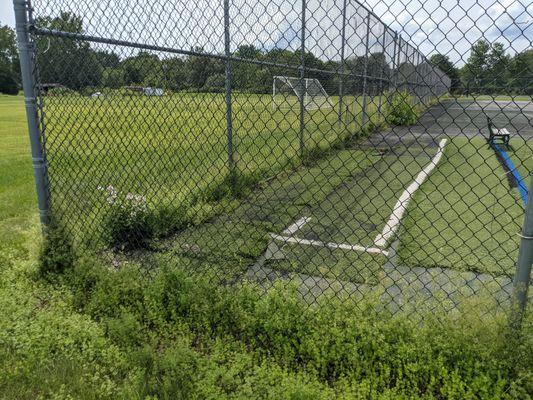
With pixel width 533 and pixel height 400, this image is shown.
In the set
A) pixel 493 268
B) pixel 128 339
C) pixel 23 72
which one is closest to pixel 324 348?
pixel 128 339

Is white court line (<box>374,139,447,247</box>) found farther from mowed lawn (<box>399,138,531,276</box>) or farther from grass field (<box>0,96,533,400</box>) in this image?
grass field (<box>0,96,533,400</box>)

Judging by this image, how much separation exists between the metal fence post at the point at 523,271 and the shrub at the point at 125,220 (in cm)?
319

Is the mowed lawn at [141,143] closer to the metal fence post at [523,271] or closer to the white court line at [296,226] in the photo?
the white court line at [296,226]

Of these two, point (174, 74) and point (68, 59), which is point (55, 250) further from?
point (174, 74)

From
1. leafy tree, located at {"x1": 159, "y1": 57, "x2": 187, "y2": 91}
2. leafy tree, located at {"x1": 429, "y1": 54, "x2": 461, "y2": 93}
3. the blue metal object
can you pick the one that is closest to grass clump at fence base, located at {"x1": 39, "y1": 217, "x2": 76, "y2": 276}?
leafy tree, located at {"x1": 159, "y1": 57, "x2": 187, "y2": 91}

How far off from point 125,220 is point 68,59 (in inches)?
60.3

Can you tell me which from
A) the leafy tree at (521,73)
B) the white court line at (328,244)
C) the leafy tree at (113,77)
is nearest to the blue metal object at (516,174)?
the white court line at (328,244)

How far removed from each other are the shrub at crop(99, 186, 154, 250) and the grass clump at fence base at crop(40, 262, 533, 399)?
1.23 m

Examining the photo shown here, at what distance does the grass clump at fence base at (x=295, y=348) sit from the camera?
2230 millimetres

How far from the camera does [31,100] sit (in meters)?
3.38

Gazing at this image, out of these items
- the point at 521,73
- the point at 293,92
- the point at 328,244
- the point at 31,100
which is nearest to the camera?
the point at 521,73

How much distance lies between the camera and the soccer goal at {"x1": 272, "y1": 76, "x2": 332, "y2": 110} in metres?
5.65

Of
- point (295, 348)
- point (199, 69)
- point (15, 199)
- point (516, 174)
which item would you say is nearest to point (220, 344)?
point (295, 348)

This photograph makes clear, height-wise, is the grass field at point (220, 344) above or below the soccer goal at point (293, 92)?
below
